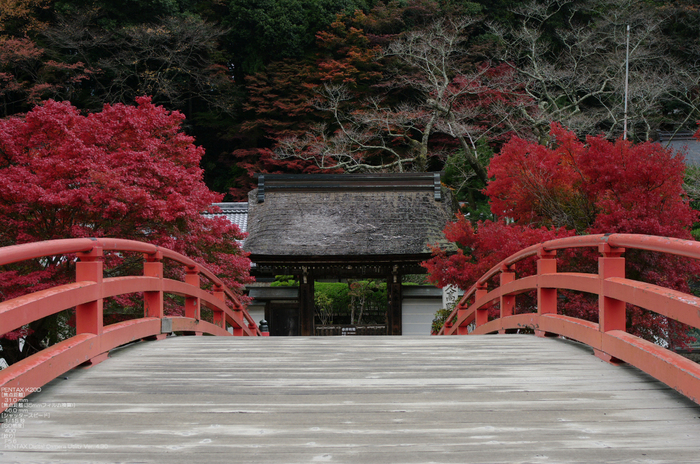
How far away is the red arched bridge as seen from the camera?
5.77 ft

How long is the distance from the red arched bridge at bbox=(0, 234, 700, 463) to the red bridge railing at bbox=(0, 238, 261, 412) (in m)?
0.01

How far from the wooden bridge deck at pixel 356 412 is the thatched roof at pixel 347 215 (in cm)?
768

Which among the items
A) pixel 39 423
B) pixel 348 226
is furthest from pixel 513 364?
pixel 348 226

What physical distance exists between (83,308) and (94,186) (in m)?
2.78

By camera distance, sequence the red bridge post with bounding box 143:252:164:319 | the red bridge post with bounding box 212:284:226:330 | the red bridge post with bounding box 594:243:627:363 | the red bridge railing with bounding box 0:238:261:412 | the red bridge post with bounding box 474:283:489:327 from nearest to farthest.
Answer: the red bridge railing with bounding box 0:238:261:412, the red bridge post with bounding box 594:243:627:363, the red bridge post with bounding box 143:252:164:319, the red bridge post with bounding box 474:283:489:327, the red bridge post with bounding box 212:284:226:330

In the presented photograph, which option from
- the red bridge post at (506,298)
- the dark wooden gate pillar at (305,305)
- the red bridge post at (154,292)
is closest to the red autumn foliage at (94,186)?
the red bridge post at (154,292)

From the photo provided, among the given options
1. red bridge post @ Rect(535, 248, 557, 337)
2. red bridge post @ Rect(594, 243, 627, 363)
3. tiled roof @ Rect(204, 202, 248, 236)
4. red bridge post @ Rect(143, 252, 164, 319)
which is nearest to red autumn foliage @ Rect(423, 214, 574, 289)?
red bridge post @ Rect(535, 248, 557, 337)

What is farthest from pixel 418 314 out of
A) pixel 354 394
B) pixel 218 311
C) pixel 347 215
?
pixel 354 394

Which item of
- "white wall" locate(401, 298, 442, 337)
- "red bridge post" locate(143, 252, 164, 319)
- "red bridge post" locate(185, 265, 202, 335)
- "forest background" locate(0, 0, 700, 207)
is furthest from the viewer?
"forest background" locate(0, 0, 700, 207)

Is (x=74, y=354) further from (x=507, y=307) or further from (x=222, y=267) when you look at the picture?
(x=222, y=267)

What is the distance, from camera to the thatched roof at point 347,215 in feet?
35.6

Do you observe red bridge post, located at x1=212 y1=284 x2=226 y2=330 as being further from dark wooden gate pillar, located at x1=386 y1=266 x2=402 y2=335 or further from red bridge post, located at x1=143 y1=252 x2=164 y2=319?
dark wooden gate pillar, located at x1=386 y1=266 x2=402 y2=335

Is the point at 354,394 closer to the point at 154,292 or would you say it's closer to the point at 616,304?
the point at 616,304

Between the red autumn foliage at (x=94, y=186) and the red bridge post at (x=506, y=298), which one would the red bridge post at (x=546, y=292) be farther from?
the red autumn foliage at (x=94, y=186)
